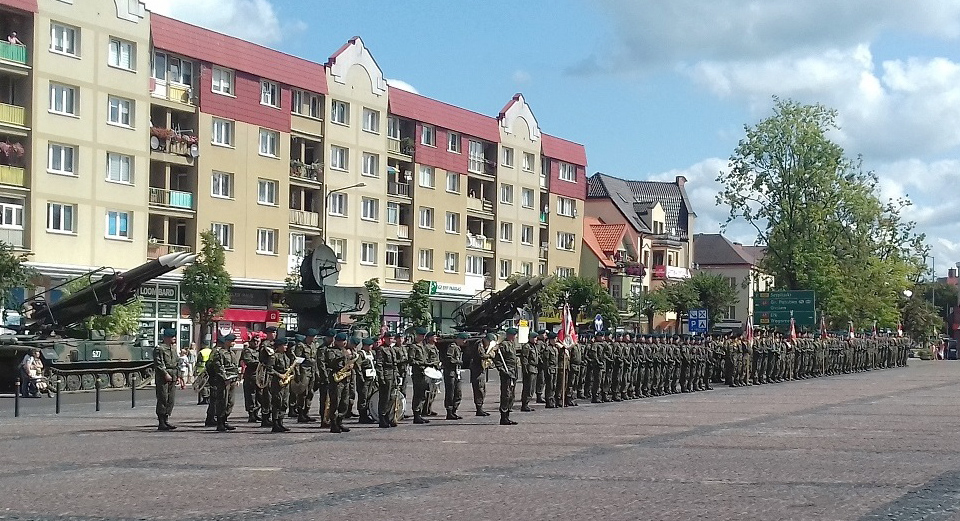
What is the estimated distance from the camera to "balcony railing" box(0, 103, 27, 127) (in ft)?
145

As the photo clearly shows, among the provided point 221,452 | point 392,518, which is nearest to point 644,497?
point 392,518

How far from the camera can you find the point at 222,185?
2108 inches

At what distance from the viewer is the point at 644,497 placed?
12.6m

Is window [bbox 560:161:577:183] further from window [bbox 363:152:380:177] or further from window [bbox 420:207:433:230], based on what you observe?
window [bbox 363:152:380:177]

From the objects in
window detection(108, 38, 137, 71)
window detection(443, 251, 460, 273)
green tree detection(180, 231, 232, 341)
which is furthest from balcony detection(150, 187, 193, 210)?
window detection(443, 251, 460, 273)

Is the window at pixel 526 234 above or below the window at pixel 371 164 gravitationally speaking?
below

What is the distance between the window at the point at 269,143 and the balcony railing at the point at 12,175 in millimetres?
12080

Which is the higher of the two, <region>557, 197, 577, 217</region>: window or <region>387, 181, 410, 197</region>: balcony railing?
<region>557, 197, 577, 217</region>: window

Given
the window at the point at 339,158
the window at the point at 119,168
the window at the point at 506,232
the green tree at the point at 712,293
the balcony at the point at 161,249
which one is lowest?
the green tree at the point at 712,293

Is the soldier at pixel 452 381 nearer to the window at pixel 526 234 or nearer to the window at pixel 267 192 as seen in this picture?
the window at pixel 267 192

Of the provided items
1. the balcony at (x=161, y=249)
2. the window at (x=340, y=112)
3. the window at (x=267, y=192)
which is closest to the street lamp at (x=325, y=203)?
the window at (x=267, y=192)

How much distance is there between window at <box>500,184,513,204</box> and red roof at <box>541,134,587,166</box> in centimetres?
432

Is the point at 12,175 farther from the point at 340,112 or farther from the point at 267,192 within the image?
the point at 340,112

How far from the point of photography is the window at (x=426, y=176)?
65.5 meters
